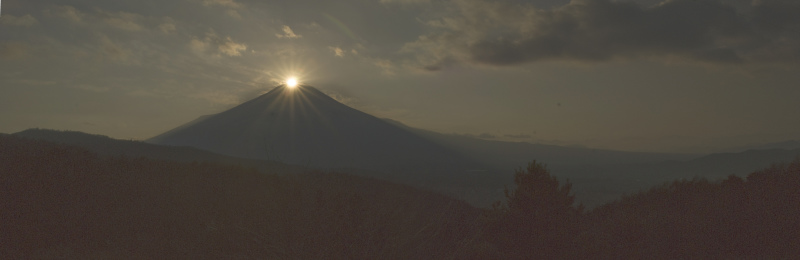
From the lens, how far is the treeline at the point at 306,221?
682cm

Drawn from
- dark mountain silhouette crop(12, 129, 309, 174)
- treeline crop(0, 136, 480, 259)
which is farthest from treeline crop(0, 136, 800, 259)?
dark mountain silhouette crop(12, 129, 309, 174)

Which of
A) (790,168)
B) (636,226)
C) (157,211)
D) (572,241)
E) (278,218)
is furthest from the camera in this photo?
(790,168)

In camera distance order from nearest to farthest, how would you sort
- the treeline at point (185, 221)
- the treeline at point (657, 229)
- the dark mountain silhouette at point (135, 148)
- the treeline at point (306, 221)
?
the treeline at point (185, 221) < the treeline at point (306, 221) < the treeline at point (657, 229) < the dark mountain silhouette at point (135, 148)

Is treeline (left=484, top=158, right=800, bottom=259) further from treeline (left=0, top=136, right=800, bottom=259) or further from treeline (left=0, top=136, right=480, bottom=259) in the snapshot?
treeline (left=0, top=136, right=480, bottom=259)

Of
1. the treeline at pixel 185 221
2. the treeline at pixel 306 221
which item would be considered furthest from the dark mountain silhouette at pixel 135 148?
the treeline at pixel 185 221

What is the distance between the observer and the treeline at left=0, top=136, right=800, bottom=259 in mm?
6820

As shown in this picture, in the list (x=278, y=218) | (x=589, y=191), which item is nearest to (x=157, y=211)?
(x=278, y=218)

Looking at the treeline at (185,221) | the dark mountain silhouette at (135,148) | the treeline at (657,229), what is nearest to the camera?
the treeline at (185,221)

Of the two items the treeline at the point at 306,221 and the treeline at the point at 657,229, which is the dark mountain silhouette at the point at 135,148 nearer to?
the treeline at the point at 306,221

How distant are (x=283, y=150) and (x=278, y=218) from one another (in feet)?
577

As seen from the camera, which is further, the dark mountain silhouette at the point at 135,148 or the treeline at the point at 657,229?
the dark mountain silhouette at the point at 135,148

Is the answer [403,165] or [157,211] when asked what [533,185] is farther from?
[403,165]

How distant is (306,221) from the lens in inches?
270

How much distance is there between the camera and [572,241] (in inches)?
430
